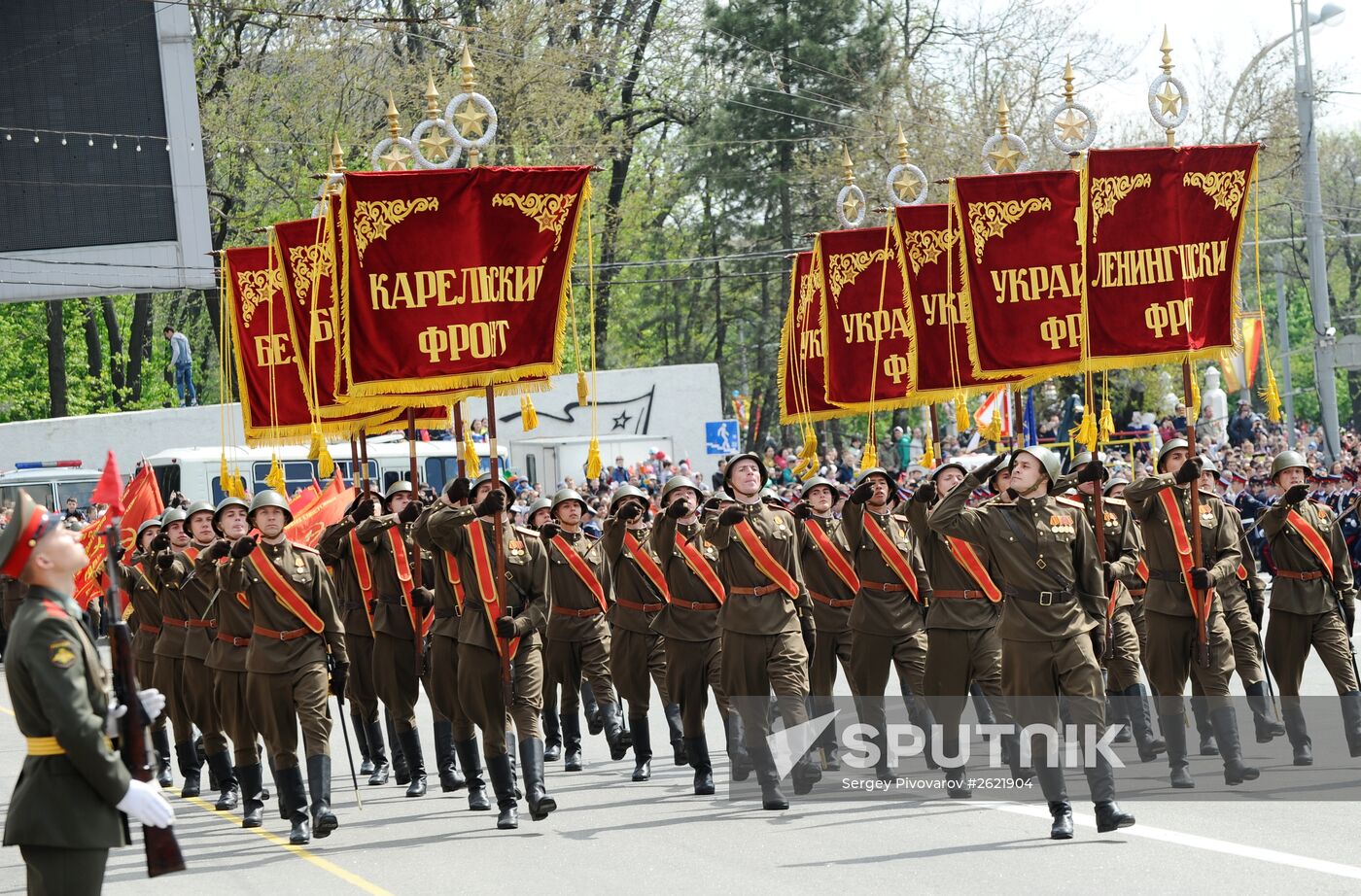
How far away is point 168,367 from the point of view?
4431 centimetres

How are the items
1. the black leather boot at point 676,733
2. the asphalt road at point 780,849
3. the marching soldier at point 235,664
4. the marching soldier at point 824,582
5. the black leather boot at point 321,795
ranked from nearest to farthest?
1. the asphalt road at point 780,849
2. the black leather boot at point 321,795
3. the marching soldier at point 235,664
4. the marching soldier at point 824,582
5. the black leather boot at point 676,733

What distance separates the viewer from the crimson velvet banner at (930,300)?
14836mm

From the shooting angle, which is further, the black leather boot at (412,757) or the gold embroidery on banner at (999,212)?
the gold embroidery on banner at (999,212)

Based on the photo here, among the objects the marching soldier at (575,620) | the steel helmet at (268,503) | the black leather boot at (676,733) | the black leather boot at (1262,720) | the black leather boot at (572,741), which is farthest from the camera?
Result: the marching soldier at (575,620)

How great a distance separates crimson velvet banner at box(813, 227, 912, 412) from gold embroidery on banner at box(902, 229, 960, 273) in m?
0.86

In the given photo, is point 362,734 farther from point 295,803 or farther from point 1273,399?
point 1273,399

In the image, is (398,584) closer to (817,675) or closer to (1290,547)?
(817,675)

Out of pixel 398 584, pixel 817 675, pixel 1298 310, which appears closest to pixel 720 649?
pixel 817 675

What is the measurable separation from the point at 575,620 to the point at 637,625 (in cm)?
62

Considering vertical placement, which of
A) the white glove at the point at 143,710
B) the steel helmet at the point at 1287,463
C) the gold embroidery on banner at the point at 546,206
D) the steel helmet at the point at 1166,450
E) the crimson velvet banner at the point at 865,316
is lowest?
the white glove at the point at 143,710

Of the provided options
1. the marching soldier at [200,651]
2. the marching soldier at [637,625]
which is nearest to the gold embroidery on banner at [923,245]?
the marching soldier at [637,625]

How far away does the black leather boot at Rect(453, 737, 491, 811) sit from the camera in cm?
1093

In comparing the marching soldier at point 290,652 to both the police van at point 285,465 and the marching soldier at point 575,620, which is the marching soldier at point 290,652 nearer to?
the marching soldier at point 575,620

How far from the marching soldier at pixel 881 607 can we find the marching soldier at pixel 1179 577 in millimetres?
1342
